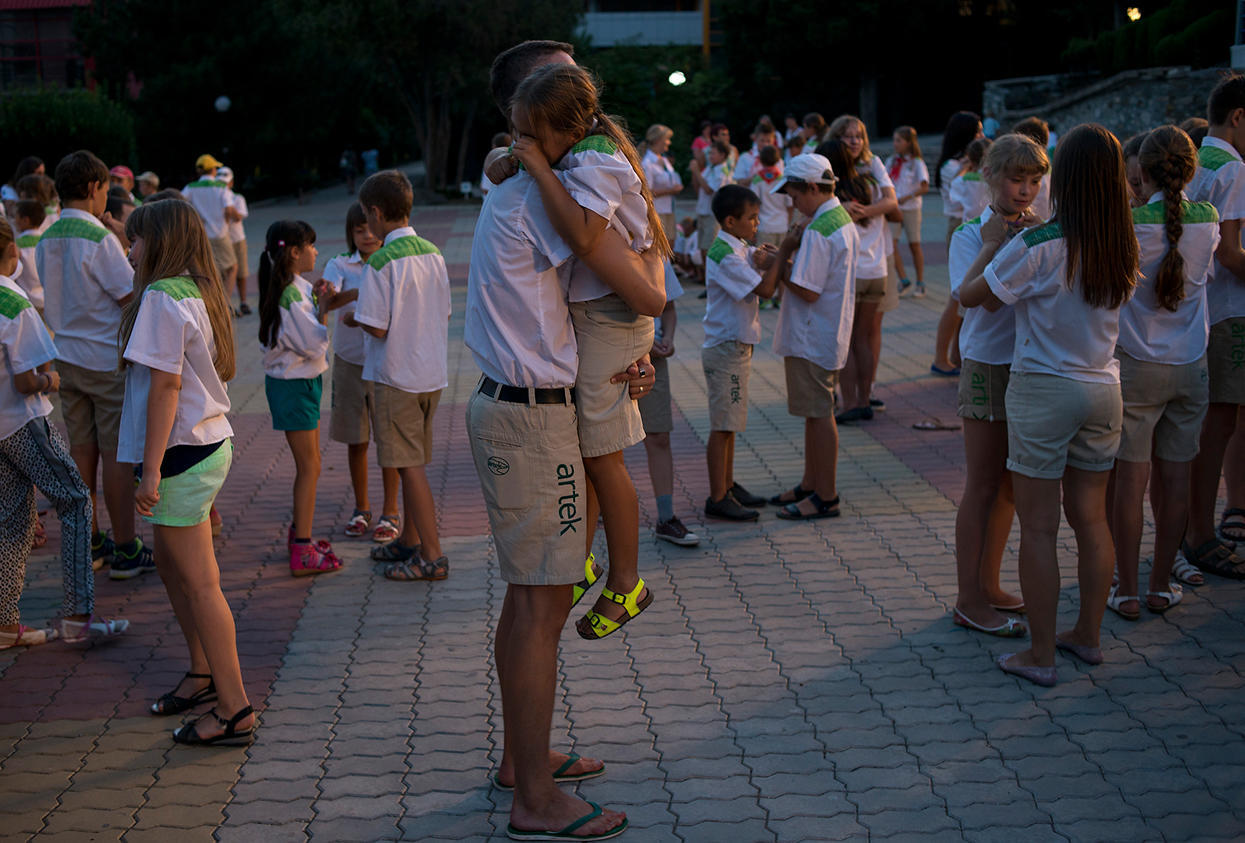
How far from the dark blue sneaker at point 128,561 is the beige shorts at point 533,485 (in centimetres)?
335

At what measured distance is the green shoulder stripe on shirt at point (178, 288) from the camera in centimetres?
405

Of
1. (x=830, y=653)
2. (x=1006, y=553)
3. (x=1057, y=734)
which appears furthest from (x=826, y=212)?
(x=1057, y=734)

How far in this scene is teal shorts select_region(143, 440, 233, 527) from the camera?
402 cm

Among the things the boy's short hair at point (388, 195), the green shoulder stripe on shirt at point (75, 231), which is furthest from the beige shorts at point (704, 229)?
the green shoulder stripe on shirt at point (75, 231)

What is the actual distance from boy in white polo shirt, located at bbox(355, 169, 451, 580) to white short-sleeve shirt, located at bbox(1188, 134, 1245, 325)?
11.6 feet

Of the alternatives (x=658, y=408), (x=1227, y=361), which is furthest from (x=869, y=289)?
(x=1227, y=361)

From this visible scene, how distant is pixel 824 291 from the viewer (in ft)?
20.9

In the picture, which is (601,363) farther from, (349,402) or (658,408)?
(349,402)

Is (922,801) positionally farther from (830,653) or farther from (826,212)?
(826,212)

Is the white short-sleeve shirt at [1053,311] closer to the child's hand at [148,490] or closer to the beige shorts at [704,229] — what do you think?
the child's hand at [148,490]

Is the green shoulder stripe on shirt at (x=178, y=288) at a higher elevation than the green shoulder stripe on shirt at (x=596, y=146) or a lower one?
lower

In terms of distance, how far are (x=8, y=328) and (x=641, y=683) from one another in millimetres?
3039

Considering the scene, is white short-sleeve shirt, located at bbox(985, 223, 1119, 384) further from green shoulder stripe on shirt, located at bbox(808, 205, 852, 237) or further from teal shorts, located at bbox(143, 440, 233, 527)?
teal shorts, located at bbox(143, 440, 233, 527)

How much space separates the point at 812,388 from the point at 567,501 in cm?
333
